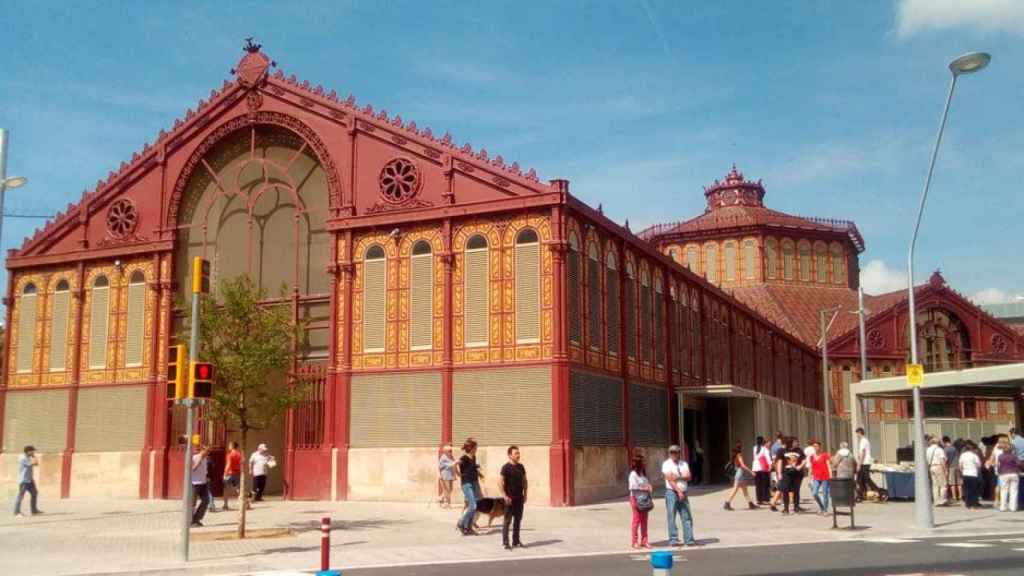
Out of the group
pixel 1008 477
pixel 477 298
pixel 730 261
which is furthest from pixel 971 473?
pixel 730 261

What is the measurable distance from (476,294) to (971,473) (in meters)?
13.4

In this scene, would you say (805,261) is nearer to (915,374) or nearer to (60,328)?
(915,374)

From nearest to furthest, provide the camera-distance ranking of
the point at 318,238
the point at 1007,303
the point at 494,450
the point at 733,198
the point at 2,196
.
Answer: the point at 2,196 < the point at 494,450 < the point at 318,238 < the point at 733,198 < the point at 1007,303

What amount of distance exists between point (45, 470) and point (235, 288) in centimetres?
1548

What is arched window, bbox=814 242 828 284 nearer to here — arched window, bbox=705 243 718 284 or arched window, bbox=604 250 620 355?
arched window, bbox=705 243 718 284

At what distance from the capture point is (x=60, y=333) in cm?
3412

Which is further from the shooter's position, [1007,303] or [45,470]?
[1007,303]

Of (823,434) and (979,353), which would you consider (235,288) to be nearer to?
(823,434)

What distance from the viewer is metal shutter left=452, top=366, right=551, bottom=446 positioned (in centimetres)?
2638

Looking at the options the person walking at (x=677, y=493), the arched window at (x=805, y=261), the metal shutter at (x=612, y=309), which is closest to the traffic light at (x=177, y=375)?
the person walking at (x=677, y=493)

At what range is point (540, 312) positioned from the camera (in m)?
26.9

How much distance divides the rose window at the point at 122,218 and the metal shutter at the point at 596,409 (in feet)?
52.8

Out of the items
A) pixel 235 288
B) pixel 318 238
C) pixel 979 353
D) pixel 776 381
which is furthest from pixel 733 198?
pixel 235 288

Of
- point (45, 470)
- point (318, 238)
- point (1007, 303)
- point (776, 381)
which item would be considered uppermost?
point (1007, 303)
